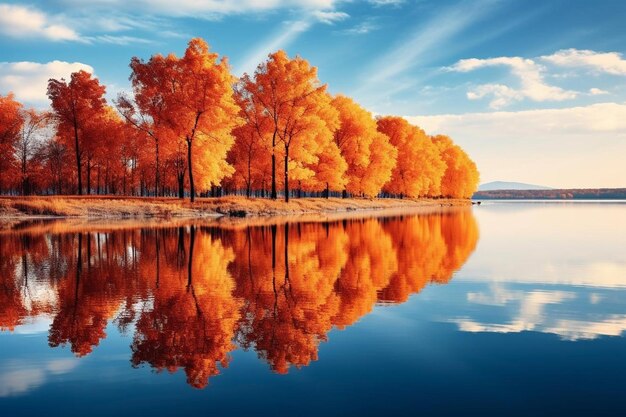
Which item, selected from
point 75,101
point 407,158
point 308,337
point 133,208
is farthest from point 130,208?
point 407,158

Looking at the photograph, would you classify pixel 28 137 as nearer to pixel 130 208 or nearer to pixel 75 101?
pixel 75 101

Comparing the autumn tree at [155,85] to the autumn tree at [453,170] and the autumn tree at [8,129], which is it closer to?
the autumn tree at [8,129]

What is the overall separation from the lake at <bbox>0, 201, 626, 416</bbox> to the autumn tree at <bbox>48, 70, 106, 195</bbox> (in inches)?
1627

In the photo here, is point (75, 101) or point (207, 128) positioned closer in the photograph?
point (207, 128)

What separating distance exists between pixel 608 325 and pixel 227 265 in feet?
33.4

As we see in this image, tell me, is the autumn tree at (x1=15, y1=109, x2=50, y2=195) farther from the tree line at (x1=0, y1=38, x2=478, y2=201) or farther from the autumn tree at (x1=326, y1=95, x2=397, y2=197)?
the autumn tree at (x1=326, y1=95, x2=397, y2=197)

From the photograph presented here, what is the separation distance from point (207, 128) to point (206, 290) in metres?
37.0

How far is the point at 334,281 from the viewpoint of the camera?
515 inches

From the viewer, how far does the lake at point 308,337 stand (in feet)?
19.2

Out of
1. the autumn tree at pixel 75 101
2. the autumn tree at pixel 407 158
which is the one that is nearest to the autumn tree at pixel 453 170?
the autumn tree at pixel 407 158

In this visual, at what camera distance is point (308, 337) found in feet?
26.8

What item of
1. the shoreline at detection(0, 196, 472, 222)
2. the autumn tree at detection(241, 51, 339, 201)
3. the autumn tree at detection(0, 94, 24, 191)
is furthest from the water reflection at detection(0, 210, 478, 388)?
the autumn tree at detection(0, 94, 24, 191)

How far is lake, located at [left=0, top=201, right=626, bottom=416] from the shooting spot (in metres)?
5.85

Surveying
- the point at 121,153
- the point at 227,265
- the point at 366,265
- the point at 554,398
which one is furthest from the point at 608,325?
the point at 121,153
